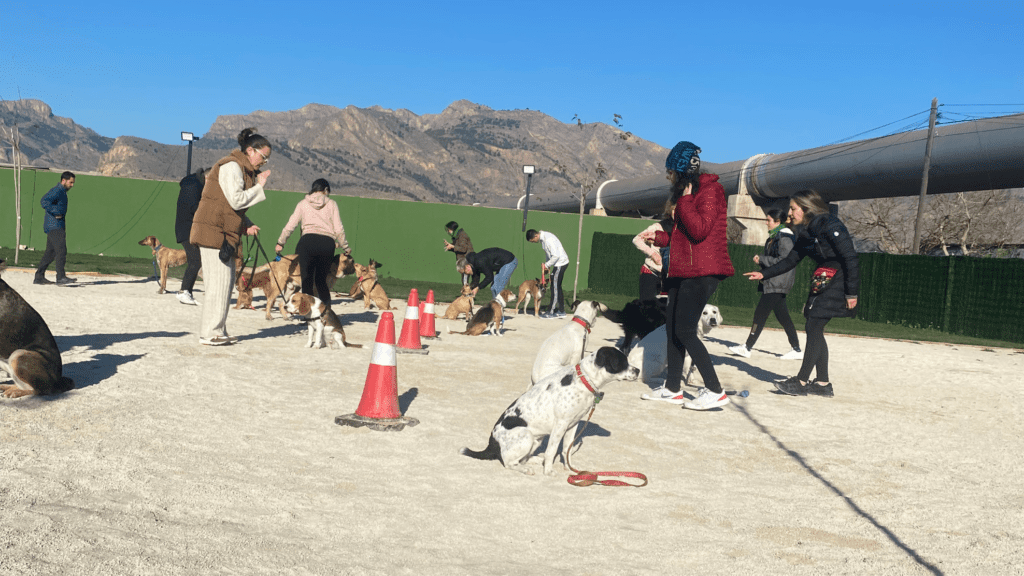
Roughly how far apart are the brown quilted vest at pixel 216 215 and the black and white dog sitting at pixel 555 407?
4.40 m

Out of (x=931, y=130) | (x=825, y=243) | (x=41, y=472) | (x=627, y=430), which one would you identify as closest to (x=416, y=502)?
(x=41, y=472)

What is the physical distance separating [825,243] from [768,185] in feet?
52.6

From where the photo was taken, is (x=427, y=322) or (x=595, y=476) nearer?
(x=595, y=476)

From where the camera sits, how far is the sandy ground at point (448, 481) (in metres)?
3.08

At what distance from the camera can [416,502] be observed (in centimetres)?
377

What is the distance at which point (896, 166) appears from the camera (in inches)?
736

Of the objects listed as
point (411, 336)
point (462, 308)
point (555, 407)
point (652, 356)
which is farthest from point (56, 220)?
point (555, 407)

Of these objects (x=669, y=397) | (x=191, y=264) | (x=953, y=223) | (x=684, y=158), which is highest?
(x=953, y=223)

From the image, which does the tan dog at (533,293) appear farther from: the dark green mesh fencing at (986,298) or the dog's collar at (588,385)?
the dog's collar at (588,385)

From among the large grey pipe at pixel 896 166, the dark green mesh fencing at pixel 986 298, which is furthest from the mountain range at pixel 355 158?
the dark green mesh fencing at pixel 986 298

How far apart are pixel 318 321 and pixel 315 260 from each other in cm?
97

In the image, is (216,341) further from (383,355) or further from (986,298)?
(986,298)

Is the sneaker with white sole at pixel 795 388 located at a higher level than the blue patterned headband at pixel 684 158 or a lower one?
lower

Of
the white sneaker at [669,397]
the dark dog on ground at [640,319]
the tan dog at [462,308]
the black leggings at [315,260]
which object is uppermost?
the black leggings at [315,260]
